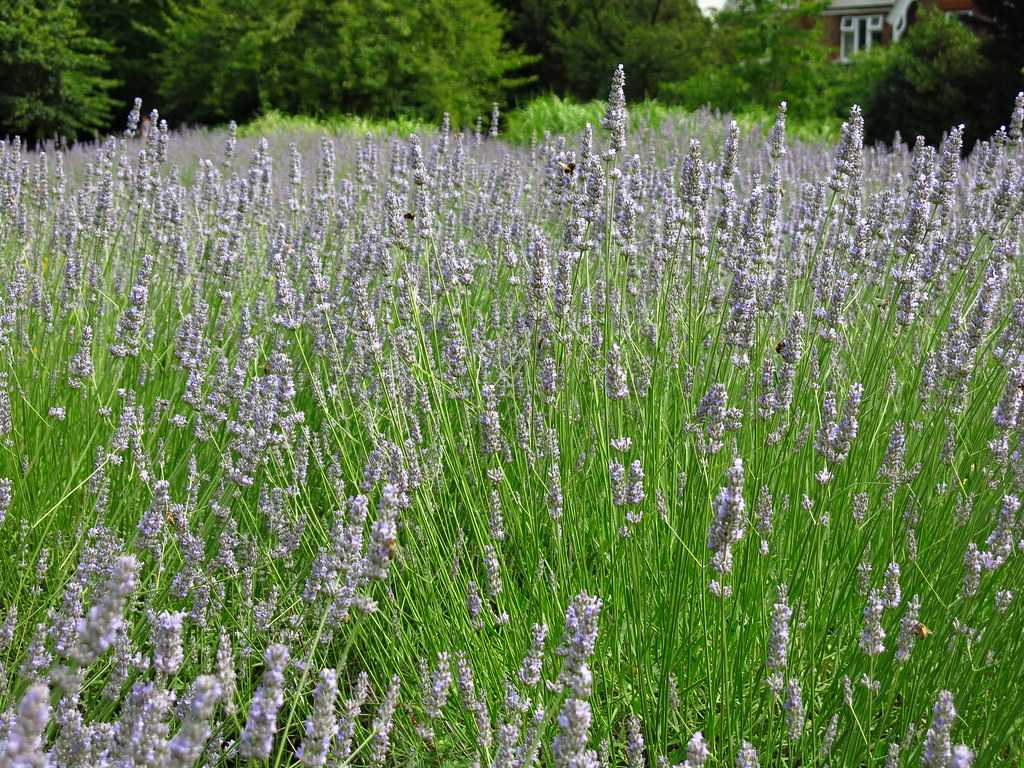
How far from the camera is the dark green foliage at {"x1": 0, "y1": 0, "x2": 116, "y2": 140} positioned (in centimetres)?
1831

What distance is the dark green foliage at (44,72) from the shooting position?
18.3 metres

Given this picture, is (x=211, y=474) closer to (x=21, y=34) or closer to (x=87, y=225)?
(x=87, y=225)

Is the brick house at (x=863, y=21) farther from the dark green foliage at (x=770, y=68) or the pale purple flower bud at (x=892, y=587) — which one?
the pale purple flower bud at (x=892, y=587)

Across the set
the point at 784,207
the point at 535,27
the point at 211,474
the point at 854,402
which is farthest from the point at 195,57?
the point at 854,402

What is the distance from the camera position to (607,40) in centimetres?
2367

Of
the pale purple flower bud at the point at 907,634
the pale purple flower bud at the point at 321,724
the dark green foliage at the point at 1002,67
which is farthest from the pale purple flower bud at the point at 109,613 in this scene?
the dark green foliage at the point at 1002,67

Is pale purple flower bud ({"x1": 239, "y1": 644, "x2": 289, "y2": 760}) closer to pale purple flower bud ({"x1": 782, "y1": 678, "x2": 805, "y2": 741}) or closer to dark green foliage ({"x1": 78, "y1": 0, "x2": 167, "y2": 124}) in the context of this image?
pale purple flower bud ({"x1": 782, "y1": 678, "x2": 805, "y2": 741})

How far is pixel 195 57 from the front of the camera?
19641 mm

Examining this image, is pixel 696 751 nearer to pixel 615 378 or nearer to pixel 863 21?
pixel 615 378

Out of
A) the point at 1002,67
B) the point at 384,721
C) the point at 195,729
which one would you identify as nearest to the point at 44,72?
the point at 1002,67

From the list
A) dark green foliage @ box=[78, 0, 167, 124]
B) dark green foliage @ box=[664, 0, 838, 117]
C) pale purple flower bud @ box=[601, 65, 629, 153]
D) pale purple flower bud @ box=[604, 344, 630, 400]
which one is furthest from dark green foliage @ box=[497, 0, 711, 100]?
pale purple flower bud @ box=[604, 344, 630, 400]

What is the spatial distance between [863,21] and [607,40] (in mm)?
19130

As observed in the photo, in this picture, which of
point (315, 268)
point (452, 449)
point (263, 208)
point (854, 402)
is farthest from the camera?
point (263, 208)

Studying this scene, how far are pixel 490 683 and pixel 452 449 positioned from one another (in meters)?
0.59
